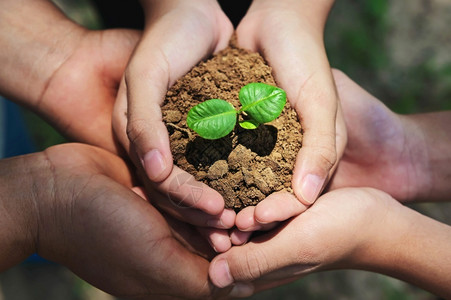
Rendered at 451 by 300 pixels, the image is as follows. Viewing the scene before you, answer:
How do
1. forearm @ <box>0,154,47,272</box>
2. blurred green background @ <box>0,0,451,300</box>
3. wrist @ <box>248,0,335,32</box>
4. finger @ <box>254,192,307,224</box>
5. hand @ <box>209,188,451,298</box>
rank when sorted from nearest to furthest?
finger @ <box>254,192,307,224</box> < hand @ <box>209,188,451,298</box> < forearm @ <box>0,154,47,272</box> < wrist @ <box>248,0,335,32</box> < blurred green background @ <box>0,0,451,300</box>

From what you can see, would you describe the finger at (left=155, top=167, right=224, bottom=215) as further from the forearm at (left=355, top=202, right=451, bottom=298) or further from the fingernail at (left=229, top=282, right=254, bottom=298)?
the forearm at (left=355, top=202, right=451, bottom=298)

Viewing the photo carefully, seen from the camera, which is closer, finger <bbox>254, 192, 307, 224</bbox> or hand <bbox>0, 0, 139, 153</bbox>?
finger <bbox>254, 192, 307, 224</bbox>

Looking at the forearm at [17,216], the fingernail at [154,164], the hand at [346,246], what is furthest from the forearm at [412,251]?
the forearm at [17,216]

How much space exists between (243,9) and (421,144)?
5.22 ft

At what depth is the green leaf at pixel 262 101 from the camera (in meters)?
1.81

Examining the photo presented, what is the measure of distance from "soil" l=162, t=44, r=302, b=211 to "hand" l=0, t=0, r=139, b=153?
69 cm

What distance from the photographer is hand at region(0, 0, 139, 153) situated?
255 centimetres

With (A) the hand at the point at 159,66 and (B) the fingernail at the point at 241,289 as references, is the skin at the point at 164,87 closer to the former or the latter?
(A) the hand at the point at 159,66

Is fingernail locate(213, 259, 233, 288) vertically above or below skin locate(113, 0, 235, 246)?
below

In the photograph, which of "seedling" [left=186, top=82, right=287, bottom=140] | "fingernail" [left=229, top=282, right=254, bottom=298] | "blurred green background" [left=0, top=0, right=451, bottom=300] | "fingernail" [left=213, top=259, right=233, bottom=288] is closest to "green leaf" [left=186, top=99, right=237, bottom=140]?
"seedling" [left=186, top=82, right=287, bottom=140]

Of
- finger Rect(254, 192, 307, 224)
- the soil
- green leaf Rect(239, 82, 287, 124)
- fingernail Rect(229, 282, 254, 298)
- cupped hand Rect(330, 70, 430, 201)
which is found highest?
green leaf Rect(239, 82, 287, 124)

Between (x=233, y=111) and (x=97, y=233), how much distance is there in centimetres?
85

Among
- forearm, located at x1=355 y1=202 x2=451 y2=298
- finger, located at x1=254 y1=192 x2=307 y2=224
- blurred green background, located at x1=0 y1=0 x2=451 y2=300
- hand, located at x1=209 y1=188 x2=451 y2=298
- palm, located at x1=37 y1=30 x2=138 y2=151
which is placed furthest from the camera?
blurred green background, located at x1=0 y1=0 x2=451 y2=300

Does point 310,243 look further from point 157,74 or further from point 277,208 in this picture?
point 157,74
